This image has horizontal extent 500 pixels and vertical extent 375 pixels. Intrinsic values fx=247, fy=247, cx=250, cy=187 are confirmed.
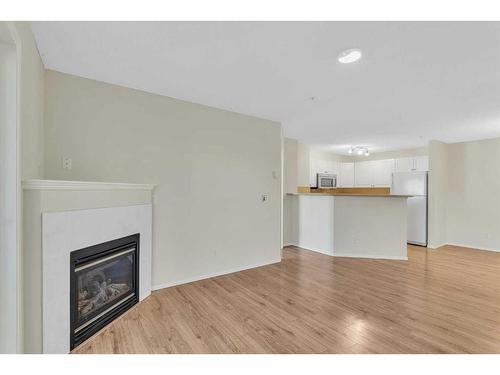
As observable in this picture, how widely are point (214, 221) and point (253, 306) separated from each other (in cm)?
121

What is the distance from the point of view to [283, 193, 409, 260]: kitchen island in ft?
13.9

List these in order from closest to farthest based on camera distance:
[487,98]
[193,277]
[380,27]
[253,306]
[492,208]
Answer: [380,27]
[253,306]
[487,98]
[193,277]
[492,208]

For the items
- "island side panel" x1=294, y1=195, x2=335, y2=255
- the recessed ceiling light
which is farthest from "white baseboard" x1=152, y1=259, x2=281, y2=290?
the recessed ceiling light

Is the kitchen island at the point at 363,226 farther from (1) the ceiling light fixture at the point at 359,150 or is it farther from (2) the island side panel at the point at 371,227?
(1) the ceiling light fixture at the point at 359,150

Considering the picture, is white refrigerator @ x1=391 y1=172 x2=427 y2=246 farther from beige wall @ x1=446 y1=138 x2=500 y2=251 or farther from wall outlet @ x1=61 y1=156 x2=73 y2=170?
wall outlet @ x1=61 y1=156 x2=73 y2=170

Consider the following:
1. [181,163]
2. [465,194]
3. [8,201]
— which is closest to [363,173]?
[465,194]

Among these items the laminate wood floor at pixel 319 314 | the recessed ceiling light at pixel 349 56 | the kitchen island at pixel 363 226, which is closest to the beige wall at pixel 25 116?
the laminate wood floor at pixel 319 314

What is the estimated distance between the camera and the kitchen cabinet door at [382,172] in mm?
6246

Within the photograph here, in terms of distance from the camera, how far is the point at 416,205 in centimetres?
530

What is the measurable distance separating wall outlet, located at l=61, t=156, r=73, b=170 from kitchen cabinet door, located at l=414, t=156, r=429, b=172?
6.42 m

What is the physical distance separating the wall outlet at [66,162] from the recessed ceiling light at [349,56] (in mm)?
2606

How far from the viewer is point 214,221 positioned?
329cm
